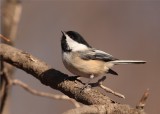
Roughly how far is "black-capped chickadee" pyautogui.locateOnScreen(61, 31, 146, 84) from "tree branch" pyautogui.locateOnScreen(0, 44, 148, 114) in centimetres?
24

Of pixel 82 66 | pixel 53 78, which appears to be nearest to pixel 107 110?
pixel 53 78

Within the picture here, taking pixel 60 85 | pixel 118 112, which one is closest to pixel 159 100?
pixel 60 85

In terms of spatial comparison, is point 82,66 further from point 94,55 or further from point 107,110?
point 107,110

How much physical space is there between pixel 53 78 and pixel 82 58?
1.25ft

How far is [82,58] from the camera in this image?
9.64 feet

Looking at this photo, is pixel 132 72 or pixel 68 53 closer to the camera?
pixel 68 53

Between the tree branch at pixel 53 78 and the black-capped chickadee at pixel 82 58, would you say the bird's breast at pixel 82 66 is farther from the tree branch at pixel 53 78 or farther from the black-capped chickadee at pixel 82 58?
the tree branch at pixel 53 78

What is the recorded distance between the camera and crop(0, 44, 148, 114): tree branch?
2289mm

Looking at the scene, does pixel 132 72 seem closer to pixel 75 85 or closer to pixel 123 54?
pixel 123 54

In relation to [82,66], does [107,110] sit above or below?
above

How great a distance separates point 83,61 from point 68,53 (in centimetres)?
10

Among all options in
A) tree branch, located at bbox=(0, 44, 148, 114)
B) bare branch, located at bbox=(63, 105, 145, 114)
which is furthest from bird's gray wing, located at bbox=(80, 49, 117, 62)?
bare branch, located at bbox=(63, 105, 145, 114)

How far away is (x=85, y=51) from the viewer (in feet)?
9.66

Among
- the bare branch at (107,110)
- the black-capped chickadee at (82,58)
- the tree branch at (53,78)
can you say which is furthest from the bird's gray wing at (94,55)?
the bare branch at (107,110)
